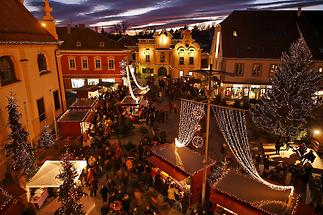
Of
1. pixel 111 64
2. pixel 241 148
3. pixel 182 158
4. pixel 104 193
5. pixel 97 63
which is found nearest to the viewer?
pixel 104 193

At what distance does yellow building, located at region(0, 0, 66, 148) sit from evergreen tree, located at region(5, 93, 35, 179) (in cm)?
186

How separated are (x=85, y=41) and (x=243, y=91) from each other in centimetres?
2253

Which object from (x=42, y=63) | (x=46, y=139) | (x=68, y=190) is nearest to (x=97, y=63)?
(x=42, y=63)

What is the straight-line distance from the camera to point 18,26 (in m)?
16.3

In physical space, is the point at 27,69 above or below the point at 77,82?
above

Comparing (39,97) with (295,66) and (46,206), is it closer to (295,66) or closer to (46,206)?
(46,206)

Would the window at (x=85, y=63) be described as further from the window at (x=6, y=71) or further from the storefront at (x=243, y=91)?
the window at (x=6, y=71)

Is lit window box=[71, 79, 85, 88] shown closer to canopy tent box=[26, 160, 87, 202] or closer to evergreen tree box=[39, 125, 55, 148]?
evergreen tree box=[39, 125, 55, 148]

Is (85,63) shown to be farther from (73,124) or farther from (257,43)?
(257,43)

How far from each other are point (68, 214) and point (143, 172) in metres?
5.60

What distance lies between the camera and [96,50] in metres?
34.8

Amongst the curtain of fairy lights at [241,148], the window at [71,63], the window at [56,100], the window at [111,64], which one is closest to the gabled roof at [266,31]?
the curtain of fairy lights at [241,148]

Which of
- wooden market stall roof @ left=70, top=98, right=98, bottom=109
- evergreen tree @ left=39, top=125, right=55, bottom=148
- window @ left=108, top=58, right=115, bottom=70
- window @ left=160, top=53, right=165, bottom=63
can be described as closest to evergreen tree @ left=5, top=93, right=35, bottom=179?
evergreen tree @ left=39, top=125, right=55, bottom=148

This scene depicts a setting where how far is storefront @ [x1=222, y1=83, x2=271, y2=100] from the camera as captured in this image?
95.7 feet
